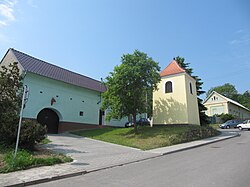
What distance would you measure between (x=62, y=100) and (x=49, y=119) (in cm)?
275

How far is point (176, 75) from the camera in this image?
2505cm

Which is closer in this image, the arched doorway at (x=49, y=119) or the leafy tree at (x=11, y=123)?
the leafy tree at (x=11, y=123)

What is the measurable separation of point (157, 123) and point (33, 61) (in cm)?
1699

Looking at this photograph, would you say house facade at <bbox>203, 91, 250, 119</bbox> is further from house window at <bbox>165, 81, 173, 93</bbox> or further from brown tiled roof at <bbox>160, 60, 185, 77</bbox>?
house window at <bbox>165, 81, 173, 93</bbox>

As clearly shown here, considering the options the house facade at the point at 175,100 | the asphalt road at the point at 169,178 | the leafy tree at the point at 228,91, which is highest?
the leafy tree at the point at 228,91

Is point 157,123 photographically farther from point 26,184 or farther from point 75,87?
point 26,184

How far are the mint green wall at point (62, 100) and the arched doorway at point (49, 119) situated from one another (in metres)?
0.76

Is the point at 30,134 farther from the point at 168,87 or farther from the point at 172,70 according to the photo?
the point at 172,70

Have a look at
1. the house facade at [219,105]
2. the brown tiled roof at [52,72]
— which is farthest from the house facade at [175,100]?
the house facade at [219,105]

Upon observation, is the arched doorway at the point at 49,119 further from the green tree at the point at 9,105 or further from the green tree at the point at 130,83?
the green tree at the point at 9,105

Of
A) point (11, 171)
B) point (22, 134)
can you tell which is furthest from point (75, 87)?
point (11, 171)

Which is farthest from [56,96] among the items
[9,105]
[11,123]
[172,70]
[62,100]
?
[172,70]

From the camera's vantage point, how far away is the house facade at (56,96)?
2261 cm

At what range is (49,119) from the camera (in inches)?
982
